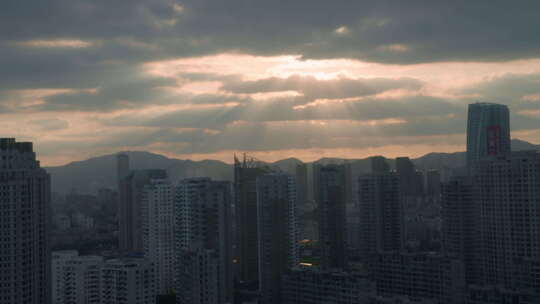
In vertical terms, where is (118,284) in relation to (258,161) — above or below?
below

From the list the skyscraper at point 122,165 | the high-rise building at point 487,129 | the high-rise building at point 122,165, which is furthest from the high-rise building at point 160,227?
the high-rise building at point 487,129

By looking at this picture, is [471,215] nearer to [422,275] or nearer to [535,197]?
[535,197]

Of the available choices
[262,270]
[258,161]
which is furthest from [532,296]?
[258,161]

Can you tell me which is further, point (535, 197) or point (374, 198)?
point (374, 198)

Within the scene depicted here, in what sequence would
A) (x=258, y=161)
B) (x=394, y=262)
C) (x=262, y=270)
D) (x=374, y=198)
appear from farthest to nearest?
1. (x=258, y=161)
2. (x=374, y=198)
3. (x=262, y=270)
4. (x=394, y=262)

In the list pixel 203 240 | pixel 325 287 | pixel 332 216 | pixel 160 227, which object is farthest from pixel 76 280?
pixel 332 216

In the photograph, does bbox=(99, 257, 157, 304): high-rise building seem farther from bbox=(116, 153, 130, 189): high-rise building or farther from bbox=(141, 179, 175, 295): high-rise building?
bbox=(116, 153, 130, 189): high-rise building

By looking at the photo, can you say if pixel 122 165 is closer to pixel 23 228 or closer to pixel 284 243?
pixel 284 243

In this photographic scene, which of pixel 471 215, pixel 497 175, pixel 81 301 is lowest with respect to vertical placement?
pixel 81 301

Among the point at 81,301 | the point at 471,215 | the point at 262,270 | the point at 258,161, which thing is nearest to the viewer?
the point at 81,301
